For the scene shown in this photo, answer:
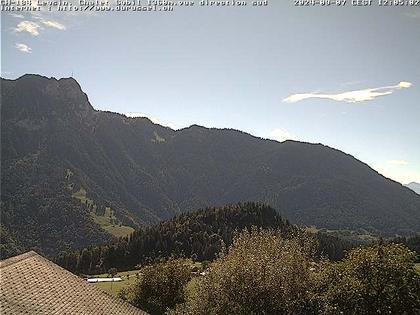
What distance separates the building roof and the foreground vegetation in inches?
373

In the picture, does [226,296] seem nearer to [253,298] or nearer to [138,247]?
[253,298]

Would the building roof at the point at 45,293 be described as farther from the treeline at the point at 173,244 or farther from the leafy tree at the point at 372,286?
the treeline at the point at 173,244

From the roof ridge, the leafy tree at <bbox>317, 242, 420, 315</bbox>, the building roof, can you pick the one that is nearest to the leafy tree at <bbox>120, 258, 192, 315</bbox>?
the leafy tree at <bbox>317, 242, 420, 315</bbox>

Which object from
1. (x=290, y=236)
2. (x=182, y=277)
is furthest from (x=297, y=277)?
(x=182, y=277)

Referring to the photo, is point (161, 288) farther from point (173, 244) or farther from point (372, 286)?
point (173, 244)

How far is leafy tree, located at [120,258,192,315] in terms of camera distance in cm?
5331

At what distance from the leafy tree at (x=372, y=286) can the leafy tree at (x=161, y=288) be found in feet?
81.4

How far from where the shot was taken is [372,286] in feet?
108

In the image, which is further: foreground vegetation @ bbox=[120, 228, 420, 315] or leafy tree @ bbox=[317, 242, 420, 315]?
leafy tree @ bbox=[317, 242, 420, 315]

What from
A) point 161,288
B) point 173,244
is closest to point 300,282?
point 161,288

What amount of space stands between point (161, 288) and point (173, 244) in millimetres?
99829

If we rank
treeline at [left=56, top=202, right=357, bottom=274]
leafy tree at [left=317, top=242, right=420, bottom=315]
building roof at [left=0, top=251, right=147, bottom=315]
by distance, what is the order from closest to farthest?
building roof at [left=0, top=251, right=147, bottom=315]
leafy tree at [left=317, top=242, right=420, bottom=315]
treeline at [left=56, top=202, right=357, bottom=274]

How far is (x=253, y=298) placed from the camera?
31312mm

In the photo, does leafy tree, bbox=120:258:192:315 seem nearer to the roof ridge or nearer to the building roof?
the building roof
